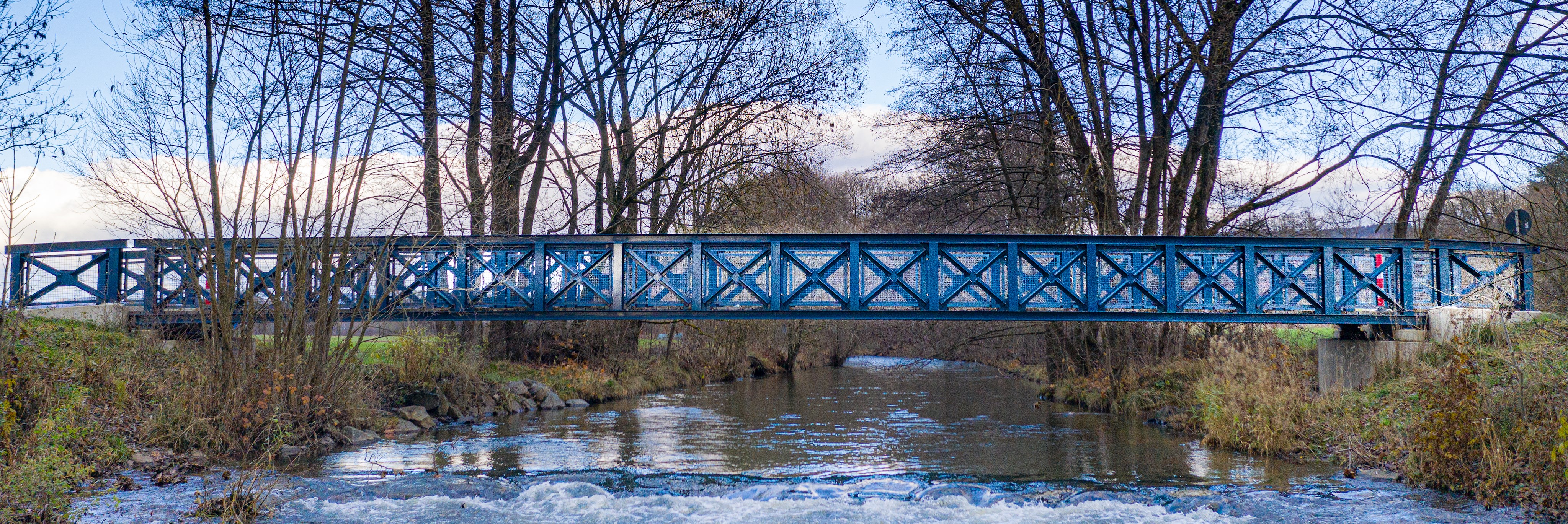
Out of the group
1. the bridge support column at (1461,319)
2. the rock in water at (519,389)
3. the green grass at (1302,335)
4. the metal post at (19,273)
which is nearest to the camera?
the bridge support column at (1461,319)

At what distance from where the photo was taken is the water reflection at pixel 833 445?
11.2 metres

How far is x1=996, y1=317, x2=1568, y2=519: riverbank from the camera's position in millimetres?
8914

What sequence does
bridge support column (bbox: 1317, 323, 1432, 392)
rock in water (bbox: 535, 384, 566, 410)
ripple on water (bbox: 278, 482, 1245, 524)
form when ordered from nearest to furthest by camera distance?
ripple on water (bbox: 278, 482, 1245, 524) < bridge support column (bbox: 1317, 323, 1432, 392) < rock in water (bbox: 535, 384, 566, 410)

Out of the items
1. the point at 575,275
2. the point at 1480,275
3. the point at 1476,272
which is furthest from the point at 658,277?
the point at 1480,275

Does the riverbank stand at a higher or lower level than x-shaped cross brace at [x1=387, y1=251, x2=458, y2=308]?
lower

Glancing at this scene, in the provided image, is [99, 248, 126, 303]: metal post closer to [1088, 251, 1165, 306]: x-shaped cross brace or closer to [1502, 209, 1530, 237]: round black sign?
[1088, 251, 1165, 306]: x-shaped cross brace

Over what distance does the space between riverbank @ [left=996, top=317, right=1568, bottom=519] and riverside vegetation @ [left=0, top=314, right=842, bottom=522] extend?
34.9ft

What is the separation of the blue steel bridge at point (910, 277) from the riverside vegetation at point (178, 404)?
1309 millimetres

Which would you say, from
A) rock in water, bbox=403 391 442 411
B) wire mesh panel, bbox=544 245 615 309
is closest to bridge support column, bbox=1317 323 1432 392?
wire mesh panel, bbox=544 245 615 309

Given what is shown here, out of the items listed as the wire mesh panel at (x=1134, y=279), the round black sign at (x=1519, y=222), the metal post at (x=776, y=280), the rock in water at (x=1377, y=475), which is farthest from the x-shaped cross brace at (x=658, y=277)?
the round black sign at (x=1519, y=222)

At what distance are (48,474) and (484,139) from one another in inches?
407

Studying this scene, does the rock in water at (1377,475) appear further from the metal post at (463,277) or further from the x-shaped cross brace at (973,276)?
the metal post at (463,277)

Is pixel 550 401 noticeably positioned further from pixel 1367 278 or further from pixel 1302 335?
pixel 1302 335

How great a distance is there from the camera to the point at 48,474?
7.39 meters
